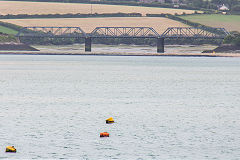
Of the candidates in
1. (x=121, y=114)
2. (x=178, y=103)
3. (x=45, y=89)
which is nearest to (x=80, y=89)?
(x=45, y=89)

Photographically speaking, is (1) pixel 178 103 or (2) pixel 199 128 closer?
(2) pixel 199 128

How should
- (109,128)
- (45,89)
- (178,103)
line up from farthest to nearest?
(45,89), (178,103), (109,128)

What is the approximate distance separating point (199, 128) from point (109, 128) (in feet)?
27.4

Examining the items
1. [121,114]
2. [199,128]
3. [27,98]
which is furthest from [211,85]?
[199,128]

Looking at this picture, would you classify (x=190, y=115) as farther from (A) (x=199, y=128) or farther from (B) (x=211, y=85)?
(B) (x=211, y=85)

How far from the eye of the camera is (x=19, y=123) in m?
56.9

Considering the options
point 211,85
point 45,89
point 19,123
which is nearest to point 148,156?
point 19,123

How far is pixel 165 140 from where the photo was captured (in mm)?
48781

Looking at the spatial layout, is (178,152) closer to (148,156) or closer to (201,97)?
(148,156)

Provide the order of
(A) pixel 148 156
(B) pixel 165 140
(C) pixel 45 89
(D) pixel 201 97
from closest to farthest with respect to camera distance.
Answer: (A) pixel 148 156 → (B) pixel 165 140 → (D) pixel 201 97 → (C) pixel 45 89

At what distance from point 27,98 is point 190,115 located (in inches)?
1058

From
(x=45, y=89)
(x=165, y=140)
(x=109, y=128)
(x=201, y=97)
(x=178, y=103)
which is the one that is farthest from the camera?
(x=45, y=89)

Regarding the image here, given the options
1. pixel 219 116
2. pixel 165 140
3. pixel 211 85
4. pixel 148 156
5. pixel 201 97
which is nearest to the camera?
pixel 148 156

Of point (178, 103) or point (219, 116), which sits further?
point (178, 103)
